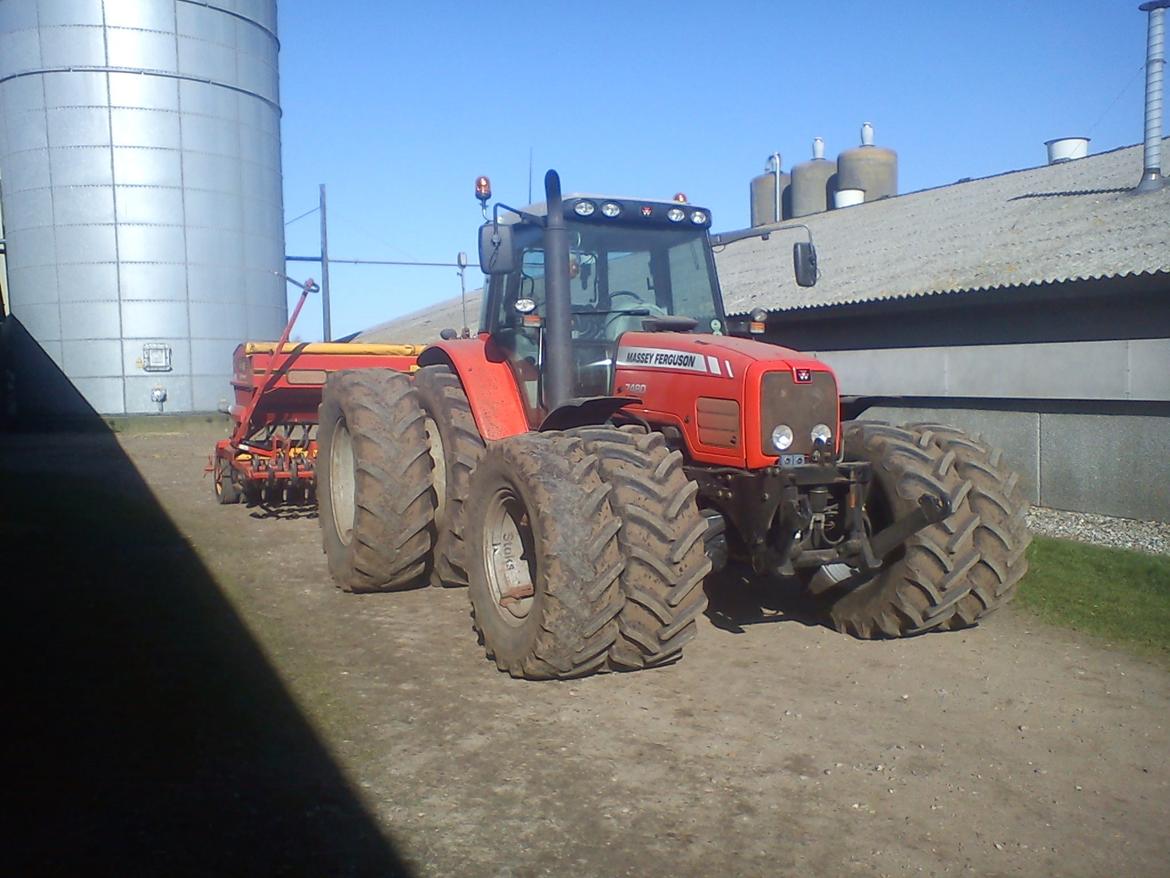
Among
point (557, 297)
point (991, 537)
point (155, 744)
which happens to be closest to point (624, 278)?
point (557, 297)

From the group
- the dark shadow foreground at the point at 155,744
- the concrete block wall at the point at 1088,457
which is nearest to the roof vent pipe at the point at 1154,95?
the concrete block wall at the point at 1088,457

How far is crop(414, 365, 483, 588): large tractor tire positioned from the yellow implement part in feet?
10.6

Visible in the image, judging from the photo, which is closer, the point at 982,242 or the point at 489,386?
the point at 489,386

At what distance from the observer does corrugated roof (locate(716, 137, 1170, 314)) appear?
983 centimetres

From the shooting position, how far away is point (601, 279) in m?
6.44

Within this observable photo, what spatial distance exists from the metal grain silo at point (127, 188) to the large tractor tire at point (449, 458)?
1691 centimetres

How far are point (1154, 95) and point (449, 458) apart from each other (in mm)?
10088

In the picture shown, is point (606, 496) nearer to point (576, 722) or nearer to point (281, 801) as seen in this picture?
point (576, 722)

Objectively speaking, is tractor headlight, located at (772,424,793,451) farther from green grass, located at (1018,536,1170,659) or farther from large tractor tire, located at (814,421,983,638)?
green grass, located at (1018,536,1170,659)

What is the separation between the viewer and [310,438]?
35.6ft

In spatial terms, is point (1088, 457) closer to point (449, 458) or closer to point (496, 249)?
point (449, 458)

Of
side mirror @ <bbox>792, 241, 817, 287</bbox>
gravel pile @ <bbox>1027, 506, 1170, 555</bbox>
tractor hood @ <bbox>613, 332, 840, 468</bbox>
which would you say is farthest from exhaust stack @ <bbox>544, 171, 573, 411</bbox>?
gravel pile @ <bbox>1027, 506, 1170, 555</bbox>

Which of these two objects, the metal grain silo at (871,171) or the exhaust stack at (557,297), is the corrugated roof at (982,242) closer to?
the metal grain silo at (871,171)

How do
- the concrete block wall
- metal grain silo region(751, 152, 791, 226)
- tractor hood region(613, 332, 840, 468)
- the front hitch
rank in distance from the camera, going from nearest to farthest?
the front hitch, tractor hood region(613, 332, 840, 468), the concrete block wall, metal grain silo region(751, 152, 791, 226)
